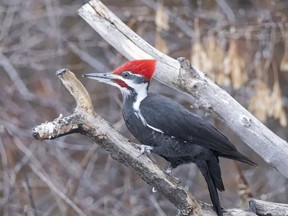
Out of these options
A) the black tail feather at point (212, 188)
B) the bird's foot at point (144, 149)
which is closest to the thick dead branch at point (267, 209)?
the black tail feather at point (212, 188)

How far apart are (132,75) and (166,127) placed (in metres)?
0.30

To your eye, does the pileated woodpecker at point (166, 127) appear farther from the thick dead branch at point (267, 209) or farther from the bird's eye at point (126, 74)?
the thick dead branch at point (267, 209)

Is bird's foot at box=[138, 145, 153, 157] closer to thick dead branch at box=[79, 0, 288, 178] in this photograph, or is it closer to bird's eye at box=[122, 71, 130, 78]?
bird's eye at box=[122, 71, 130, 78]

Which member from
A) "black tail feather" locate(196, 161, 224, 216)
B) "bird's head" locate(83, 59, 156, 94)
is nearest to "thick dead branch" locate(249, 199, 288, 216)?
"black tail feather" locate(196, 161, 224, 216)

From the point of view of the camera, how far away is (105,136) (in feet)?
11.1

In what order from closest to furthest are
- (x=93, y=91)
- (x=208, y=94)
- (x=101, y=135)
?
(x=101, y=135) → (x=208, y=94) → (x=93, y=91)

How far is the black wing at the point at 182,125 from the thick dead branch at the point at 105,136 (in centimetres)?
26

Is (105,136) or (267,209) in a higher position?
(105,136)

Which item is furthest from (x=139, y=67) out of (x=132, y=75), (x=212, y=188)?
(x=212, y=188)

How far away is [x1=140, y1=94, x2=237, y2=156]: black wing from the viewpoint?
371cm

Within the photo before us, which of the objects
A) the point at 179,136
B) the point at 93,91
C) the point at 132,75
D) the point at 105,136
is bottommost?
the point at 93,91

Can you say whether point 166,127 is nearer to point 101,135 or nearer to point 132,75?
point 132,75

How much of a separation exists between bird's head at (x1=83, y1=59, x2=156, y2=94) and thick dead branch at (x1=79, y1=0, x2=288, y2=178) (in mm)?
276

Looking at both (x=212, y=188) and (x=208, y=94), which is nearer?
(x=212, y=188)
